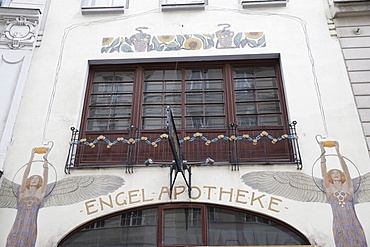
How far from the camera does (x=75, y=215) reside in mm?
6832

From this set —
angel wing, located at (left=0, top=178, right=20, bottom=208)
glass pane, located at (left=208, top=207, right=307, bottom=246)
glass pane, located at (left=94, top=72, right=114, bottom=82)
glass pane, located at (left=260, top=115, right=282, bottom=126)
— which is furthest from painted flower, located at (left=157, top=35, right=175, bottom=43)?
angel wing, located at (left=0, top=178, right=20, bottom=208)

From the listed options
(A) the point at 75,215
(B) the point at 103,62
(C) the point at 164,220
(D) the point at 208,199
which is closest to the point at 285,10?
(B) the point at 103,62

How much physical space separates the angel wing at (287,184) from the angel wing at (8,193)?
400 centimetres

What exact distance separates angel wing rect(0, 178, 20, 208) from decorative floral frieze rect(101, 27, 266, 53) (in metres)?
3.49

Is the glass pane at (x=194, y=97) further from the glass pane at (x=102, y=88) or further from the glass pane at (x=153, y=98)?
the glass pane at (x=102, y=88)

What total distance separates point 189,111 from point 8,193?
3706mm

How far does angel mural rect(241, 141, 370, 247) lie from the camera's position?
253 inches

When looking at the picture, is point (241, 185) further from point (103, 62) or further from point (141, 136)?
point (103, 62)

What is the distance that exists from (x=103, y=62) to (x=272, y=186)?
458 centimetres

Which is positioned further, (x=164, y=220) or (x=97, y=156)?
(x=97, y=156)

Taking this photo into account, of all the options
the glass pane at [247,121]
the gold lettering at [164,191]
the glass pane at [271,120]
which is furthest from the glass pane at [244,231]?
the glass pane at [271,120]

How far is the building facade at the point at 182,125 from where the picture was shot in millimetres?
6723

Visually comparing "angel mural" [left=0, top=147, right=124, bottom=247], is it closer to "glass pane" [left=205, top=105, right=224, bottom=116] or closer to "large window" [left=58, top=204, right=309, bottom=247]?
"large window" [left=58, top=204, right=309, bottom=247]

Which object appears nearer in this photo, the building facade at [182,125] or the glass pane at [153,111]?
the building facade at [182,125]
